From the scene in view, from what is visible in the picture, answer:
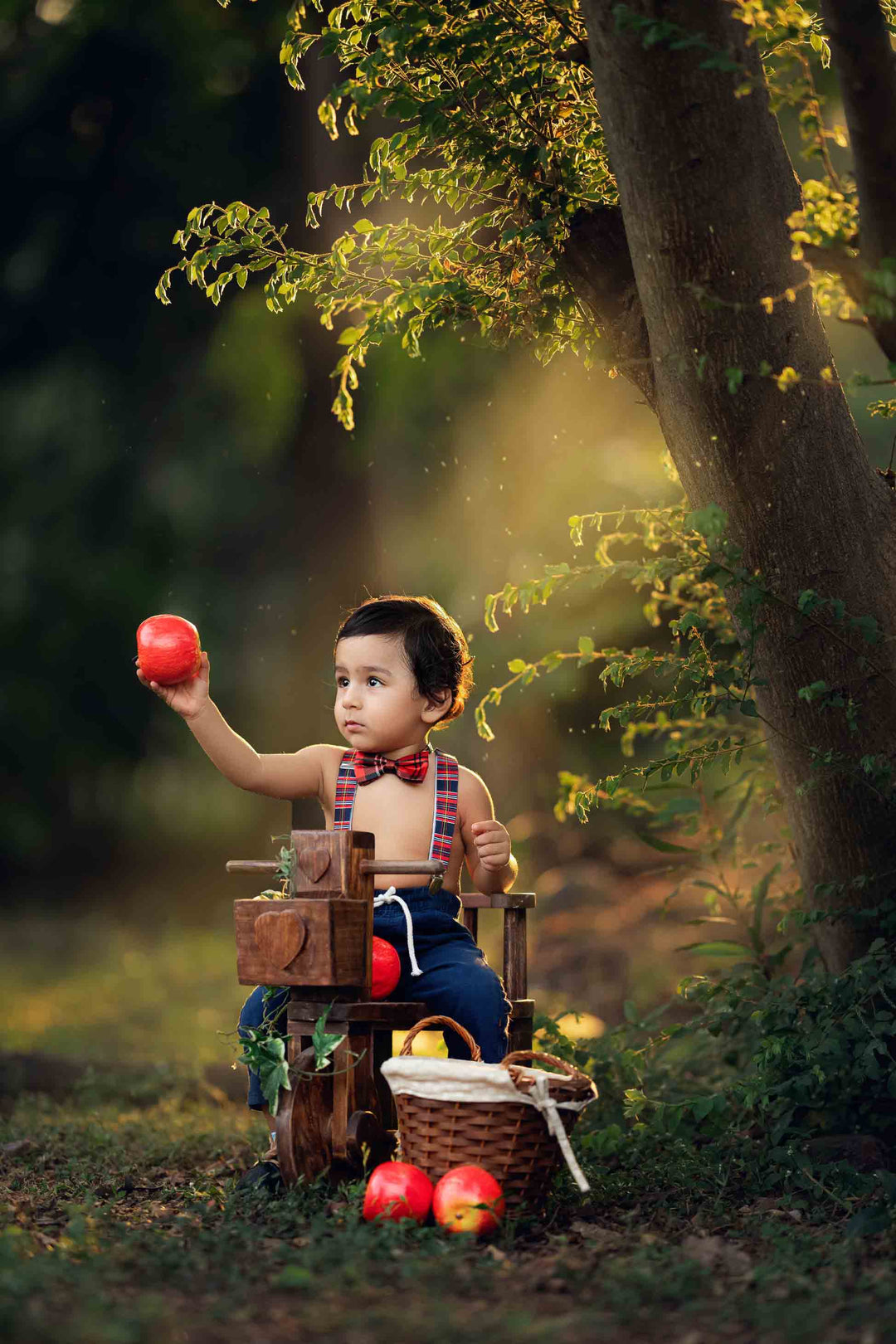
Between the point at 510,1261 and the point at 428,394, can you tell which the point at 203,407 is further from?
the point at 510,1261

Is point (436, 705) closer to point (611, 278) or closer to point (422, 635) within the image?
point (422, 635)

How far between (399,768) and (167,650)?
2.30 ft

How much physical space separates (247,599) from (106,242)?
7.21 ft

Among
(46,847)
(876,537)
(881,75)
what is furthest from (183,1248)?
(46,847)

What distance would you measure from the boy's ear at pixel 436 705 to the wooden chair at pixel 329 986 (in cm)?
60

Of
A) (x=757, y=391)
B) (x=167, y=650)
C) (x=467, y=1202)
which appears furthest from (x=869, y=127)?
(x=467, y=1202)

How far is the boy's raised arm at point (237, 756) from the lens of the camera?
3482 mm

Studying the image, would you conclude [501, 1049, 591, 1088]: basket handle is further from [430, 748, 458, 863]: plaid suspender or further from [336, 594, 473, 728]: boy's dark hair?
[336, 594, 473, 728]: boy's dark hair

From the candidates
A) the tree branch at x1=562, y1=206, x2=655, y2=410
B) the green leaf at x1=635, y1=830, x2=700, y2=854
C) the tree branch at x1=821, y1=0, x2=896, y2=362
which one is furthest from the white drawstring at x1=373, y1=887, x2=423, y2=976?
the tree branch at x1=821, y1=0, x2=896, y2=362

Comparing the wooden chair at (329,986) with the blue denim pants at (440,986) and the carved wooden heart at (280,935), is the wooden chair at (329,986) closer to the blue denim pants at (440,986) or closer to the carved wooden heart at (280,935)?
the carved wooden heart at (280,935)

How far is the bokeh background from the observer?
7051 mm

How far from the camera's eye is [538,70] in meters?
3.42

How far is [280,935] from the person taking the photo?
3.06 metres

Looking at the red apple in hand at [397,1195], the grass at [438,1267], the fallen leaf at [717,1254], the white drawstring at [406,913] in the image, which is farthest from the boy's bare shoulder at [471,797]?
the fallen leaf at [717,1254]
